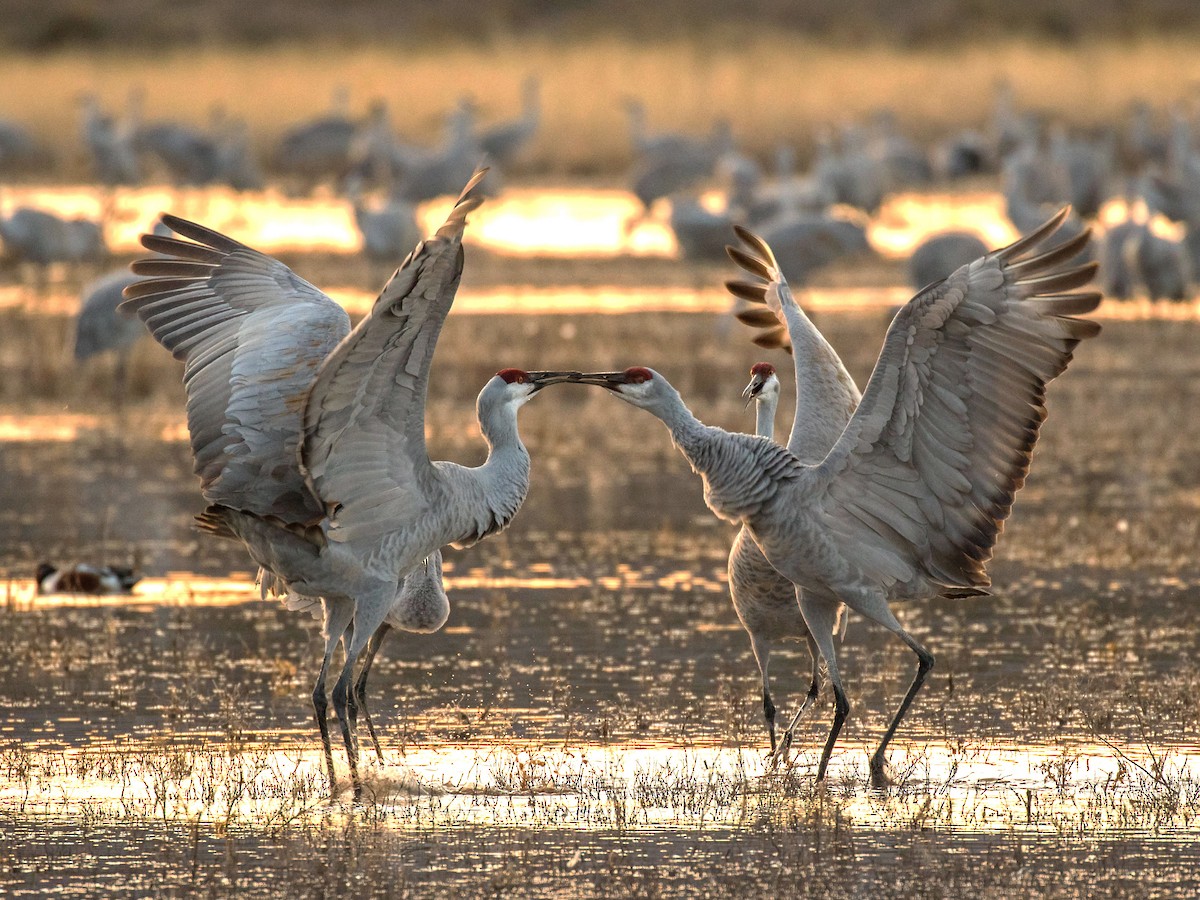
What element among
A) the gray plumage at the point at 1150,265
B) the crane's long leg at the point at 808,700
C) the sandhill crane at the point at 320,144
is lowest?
the crane's long leg at the point at 808,700

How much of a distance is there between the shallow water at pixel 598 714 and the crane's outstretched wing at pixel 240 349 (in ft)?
2.57

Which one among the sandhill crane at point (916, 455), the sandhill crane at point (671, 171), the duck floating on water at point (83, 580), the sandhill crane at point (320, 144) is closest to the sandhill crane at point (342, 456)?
the sandhill crane at point (916, 455)

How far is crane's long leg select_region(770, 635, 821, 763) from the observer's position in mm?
6324

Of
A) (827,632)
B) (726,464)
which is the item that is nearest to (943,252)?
(827,632)

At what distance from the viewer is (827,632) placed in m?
6.54

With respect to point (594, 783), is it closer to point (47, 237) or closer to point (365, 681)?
point (365, 681)

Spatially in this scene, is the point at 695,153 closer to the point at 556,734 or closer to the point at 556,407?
the point at 556,407

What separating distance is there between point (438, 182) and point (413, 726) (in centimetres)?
1872

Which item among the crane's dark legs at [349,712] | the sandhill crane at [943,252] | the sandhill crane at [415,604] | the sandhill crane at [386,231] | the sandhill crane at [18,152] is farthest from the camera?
the sandhill crane at [18,152]

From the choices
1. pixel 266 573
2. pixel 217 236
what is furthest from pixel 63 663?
pixel 217 236

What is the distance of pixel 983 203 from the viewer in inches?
1147

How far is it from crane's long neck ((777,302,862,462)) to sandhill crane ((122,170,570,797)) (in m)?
0.84

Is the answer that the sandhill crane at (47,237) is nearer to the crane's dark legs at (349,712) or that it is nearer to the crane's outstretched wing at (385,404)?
A: the crane's dark legs at (349,712)

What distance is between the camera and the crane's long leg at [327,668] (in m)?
6.20
